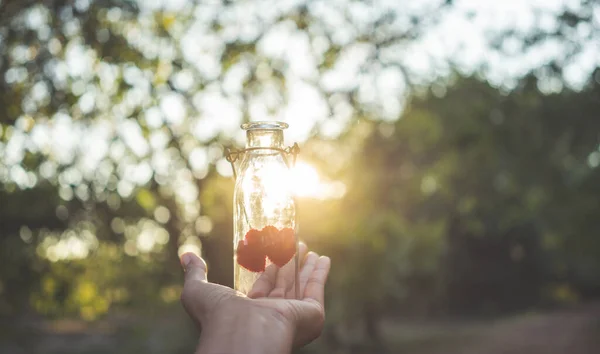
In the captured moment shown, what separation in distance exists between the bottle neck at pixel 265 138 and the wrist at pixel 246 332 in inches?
36.3

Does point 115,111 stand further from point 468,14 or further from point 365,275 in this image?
point 365,275

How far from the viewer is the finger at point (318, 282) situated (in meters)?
2.76

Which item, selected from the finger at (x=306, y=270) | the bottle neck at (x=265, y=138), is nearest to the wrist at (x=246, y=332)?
the finger at (x=306, y=270)

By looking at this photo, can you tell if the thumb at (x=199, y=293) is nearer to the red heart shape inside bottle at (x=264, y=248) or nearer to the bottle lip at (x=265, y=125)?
the red heart shape inside bottle at (x=264, y=248)

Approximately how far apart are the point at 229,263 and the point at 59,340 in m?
24.0

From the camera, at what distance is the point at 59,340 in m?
30.7

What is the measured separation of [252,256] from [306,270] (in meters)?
0.40

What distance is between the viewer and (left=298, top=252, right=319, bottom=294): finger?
2.97 metres

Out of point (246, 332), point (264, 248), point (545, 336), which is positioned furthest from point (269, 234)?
point (545, 336)

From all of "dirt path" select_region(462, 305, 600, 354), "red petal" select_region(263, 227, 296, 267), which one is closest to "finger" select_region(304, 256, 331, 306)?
"red petal" select_region(263, 227, 296, 267)

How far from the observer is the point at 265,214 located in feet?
9.49

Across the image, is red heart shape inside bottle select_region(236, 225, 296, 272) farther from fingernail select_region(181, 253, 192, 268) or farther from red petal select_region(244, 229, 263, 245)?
fingernail select_region(181, 253, 192, 268)

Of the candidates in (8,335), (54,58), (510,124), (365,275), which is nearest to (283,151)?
(54,58)

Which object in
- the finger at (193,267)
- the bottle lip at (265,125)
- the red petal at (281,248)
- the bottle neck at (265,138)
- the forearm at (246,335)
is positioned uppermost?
the bottle lip at (265,125)
